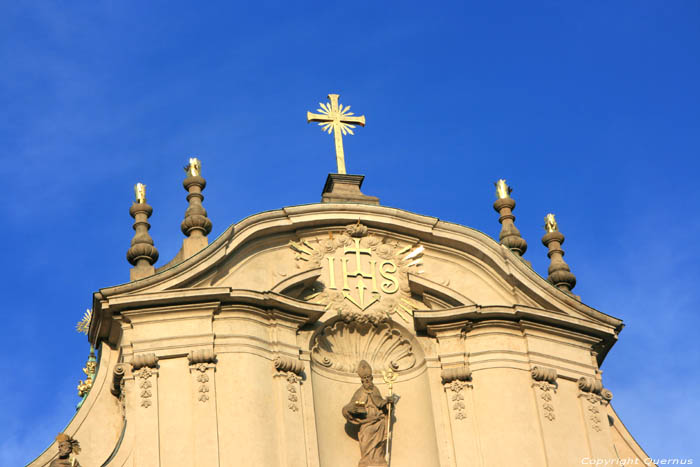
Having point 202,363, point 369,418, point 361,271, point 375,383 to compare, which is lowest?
point 369,418

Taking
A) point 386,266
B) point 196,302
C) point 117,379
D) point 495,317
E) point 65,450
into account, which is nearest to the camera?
point 65,450

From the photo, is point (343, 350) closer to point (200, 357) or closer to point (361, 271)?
point (361, 271)

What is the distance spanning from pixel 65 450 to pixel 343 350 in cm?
396

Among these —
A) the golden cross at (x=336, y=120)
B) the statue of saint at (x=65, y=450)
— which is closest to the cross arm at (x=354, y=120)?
the golden cross at (x=336, y=120)

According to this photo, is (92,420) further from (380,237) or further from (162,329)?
(380,237)

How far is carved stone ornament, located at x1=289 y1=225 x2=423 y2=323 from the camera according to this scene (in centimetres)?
2109

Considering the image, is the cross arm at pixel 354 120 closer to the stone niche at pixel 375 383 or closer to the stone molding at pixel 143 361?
the stone niche at pixel 375 383

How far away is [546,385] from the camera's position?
20.8 m

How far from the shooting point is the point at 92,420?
20141 millimetres

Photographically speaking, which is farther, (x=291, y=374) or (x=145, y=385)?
(x=291, y=374)

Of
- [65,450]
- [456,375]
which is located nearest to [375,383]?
[456,375]

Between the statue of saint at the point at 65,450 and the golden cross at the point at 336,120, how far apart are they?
18.4 ft

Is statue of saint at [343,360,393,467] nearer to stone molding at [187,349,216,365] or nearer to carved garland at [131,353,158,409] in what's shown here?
stone molding at [187,349,216,365]

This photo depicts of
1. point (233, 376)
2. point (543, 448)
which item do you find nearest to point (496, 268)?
point (543, 448)
